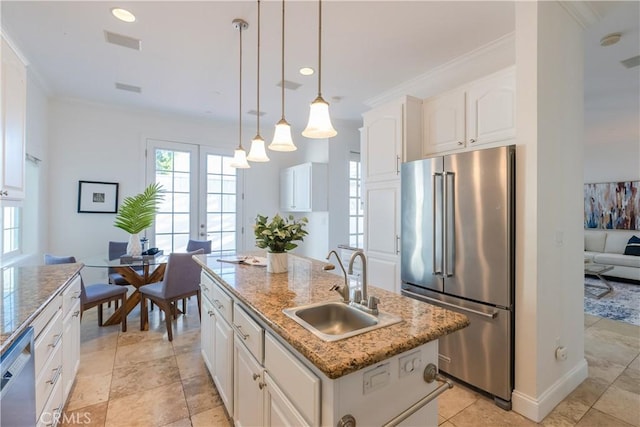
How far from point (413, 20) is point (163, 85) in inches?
115

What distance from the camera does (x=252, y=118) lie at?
5.04m

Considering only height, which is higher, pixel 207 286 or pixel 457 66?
pixel 457 66

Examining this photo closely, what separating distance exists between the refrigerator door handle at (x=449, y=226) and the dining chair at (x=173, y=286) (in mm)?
2525

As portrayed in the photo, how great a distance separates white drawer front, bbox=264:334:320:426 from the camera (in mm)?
977

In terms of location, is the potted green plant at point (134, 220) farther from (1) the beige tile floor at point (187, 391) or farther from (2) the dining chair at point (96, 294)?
(1) the beige tile floor at point (187, 391)

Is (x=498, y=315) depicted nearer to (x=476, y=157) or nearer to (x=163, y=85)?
(x=476, y=157)

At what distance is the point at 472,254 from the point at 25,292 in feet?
9.17

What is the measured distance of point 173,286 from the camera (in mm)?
3168

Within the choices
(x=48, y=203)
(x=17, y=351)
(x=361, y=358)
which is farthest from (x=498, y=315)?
(x=48, y=203)

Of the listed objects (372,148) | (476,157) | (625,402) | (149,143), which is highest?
(149,143)

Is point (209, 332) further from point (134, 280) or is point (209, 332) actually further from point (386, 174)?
point (386, 174)

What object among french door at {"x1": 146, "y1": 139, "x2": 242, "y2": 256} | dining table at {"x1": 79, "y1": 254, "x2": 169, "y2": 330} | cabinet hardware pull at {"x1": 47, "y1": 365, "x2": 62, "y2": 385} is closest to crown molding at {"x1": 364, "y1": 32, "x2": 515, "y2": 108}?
french door at {"x1": 146, "y1": 139, "x2": 242, "y2": 256}

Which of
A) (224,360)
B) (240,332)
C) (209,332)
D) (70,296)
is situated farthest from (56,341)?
(240,332)

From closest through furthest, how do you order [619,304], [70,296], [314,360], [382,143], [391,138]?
1. [314,360]
2. [70,296]
3. [391,138]
4. [382,143]
5. [619,304]
